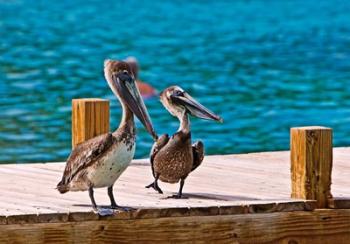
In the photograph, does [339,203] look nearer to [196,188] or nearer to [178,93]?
[196,188]

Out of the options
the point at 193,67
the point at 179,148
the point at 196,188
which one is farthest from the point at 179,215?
the point at 193,67

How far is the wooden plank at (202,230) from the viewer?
22.7ft

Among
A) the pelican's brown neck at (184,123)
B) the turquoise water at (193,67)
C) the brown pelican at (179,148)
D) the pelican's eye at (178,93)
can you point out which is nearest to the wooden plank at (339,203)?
the brown pelican at (179,148)

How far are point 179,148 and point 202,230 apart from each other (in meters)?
0.52

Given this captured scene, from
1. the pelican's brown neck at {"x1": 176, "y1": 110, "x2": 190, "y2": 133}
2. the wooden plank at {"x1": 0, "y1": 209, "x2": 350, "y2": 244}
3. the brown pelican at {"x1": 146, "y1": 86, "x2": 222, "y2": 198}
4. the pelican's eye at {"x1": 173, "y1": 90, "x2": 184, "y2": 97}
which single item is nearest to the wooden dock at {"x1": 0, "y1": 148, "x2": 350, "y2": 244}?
the wooden plank at {"x1": 0, "y1": 209, "x2": 350, "y2": 244}

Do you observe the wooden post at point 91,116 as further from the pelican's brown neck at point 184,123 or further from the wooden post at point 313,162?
the wooden post at point 313,162

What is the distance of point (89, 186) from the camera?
22.9 feet

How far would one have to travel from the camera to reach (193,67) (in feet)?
88.9

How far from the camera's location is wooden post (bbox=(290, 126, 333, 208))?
24.4 feet

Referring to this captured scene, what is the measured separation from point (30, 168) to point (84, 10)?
37436 mm

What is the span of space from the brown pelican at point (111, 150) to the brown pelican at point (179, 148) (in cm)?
42

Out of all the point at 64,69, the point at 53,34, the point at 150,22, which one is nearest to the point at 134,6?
the point at 150,22

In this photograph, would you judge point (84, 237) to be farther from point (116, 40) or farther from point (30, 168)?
point (116, 40)

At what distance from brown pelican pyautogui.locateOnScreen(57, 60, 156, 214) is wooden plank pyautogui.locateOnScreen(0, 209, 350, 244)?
0.15 m
